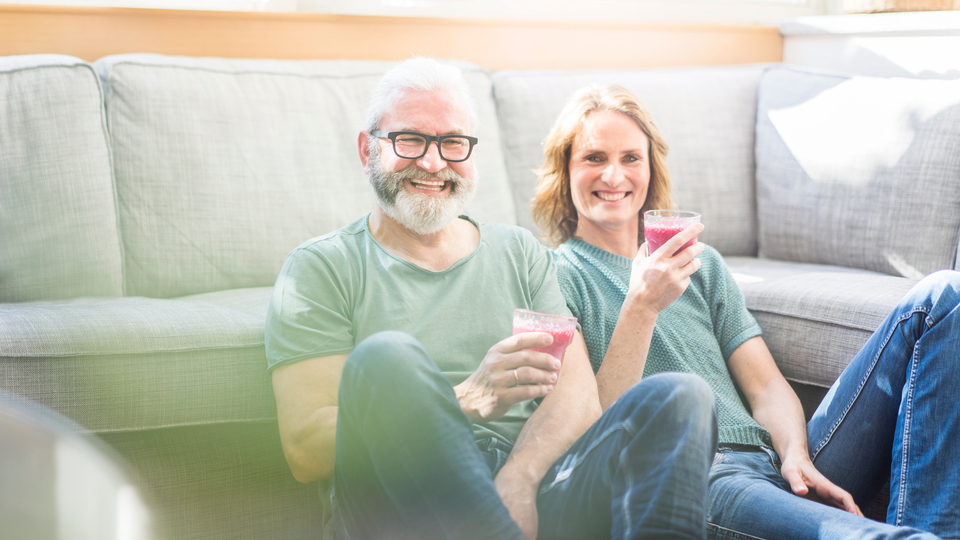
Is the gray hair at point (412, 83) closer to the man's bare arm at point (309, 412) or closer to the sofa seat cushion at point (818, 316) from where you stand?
the man's bare arm at point (309, 412)

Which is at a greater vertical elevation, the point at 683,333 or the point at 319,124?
the point at 319,124

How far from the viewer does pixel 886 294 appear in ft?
6.16

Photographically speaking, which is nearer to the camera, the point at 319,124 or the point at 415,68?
the point at 415,68

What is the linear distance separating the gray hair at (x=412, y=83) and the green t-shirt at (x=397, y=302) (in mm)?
227

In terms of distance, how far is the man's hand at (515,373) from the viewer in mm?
1199

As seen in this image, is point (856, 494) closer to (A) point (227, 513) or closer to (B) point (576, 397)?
(B) point (576, 397)

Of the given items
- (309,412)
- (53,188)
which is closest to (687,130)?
(309,412)

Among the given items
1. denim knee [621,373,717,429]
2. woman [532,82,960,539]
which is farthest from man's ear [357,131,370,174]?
denim knee [621,373,717,429]

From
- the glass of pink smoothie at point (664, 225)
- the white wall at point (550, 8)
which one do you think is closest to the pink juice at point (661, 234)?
→ the glass of pink smoothie at point (664, 225)

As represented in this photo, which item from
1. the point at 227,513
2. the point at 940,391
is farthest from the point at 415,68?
the point at 940,391

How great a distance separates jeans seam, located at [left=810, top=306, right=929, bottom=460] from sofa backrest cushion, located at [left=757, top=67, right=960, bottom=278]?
0.93 meters

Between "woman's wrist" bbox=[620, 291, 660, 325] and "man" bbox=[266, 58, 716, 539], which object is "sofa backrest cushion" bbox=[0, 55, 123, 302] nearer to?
"man" bbox=[266, 58, 716, 539]

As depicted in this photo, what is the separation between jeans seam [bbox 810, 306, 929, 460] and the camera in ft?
4.67

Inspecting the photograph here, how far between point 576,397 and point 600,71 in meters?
1.54
